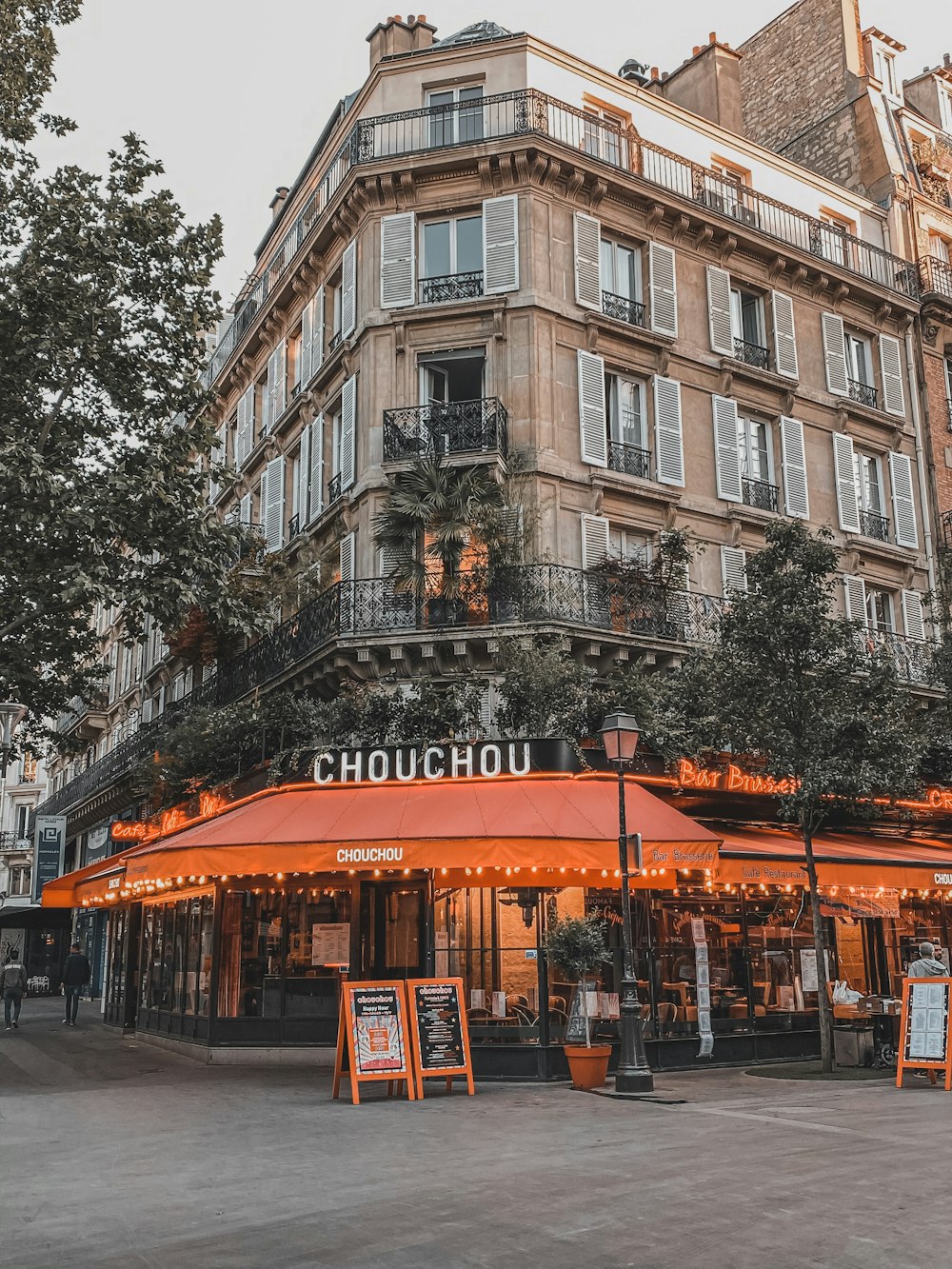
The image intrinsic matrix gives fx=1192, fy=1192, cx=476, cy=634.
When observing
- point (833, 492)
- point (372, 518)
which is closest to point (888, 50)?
point (833, 492)

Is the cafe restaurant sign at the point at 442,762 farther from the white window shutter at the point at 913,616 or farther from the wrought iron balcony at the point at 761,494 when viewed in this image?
the white window shutter at the point at 913,616

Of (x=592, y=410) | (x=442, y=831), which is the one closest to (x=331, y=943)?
(x=442, y=831)

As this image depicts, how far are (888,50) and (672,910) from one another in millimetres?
22579

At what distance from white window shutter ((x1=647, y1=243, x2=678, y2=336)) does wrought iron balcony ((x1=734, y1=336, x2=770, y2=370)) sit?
1622 millimetres

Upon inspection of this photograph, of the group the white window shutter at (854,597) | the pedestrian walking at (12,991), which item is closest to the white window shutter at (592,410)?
the white window shutter at (854,597)

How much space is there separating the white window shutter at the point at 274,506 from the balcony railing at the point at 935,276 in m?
14.2

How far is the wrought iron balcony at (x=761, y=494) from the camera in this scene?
2198 centimetres

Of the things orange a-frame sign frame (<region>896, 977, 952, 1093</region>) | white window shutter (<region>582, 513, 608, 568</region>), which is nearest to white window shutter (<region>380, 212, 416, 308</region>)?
white window shutter (<region>582, 513, 608, 568</region>)

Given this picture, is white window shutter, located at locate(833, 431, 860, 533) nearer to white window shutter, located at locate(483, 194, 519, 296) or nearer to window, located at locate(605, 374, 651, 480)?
window, located at locate(605, 374, 651, 480)

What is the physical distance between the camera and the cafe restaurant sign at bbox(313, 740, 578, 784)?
16609 millimetres

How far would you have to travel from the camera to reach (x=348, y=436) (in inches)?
799

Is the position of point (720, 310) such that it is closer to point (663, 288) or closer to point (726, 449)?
point (663, 288)

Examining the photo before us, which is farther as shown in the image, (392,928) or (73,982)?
(73,982)

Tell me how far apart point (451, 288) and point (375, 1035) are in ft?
41.6
